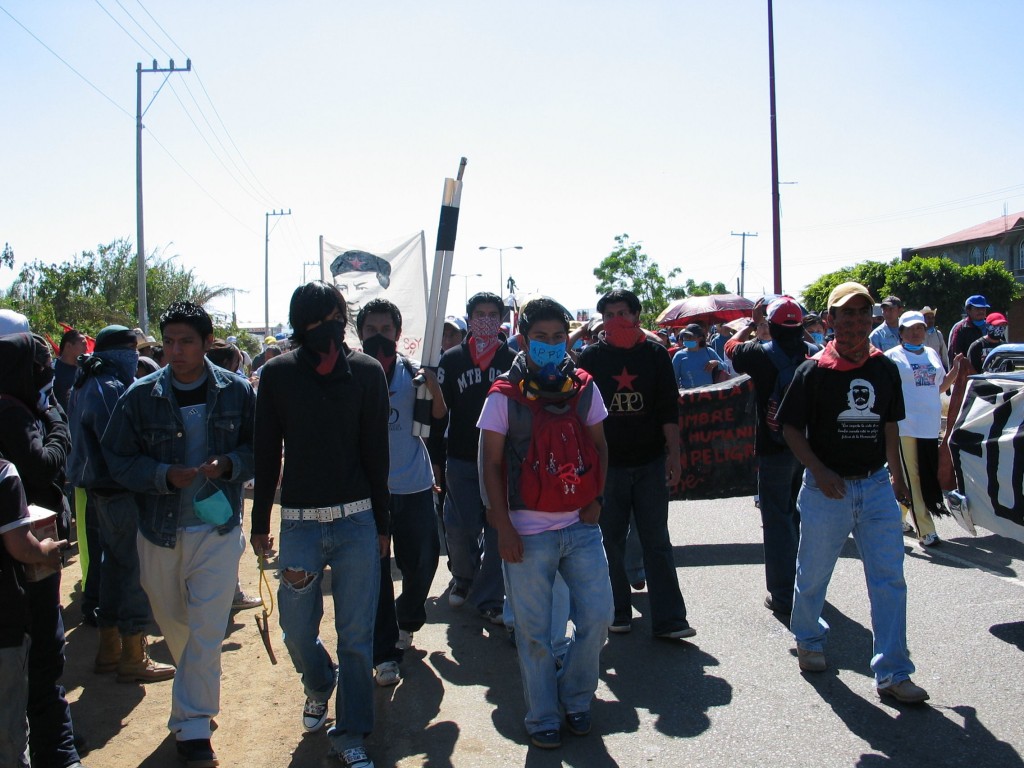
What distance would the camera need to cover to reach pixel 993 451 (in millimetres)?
5344

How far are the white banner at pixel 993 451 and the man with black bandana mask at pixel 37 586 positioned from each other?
5125 millimetres

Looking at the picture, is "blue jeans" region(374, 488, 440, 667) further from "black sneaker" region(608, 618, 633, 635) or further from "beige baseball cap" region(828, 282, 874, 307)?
"beige baseball cap" region(828, 282, 874, 307)

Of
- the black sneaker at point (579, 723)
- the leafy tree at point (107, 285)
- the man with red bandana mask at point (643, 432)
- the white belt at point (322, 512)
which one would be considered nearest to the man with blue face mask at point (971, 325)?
the man with red bandana mask at point (643, 432)

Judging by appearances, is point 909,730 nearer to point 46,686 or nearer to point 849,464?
point 849,464

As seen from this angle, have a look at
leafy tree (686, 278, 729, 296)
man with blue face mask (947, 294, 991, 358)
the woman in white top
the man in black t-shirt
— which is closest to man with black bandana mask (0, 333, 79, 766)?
the man in black t-shirt

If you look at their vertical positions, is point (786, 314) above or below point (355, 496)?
above

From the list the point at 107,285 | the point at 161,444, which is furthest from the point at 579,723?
the point at 107,285

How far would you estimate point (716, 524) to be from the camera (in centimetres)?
809

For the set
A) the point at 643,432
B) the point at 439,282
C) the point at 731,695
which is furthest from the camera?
the point at 643,432

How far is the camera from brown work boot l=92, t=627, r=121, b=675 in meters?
4.88

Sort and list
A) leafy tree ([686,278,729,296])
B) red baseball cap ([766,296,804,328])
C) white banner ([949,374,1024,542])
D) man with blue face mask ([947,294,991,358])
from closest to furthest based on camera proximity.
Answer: white banner ([949,374,1024,542]) < red baseball cap ([766,296,804,328]) < man with blue face mask ([947,294,991,358]) < leafy tree ([686,278,729,296])

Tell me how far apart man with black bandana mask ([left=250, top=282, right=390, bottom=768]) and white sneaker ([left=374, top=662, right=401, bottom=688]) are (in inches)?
34.9

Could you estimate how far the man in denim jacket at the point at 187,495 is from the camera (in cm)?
373

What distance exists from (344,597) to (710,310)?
45.2 feet
